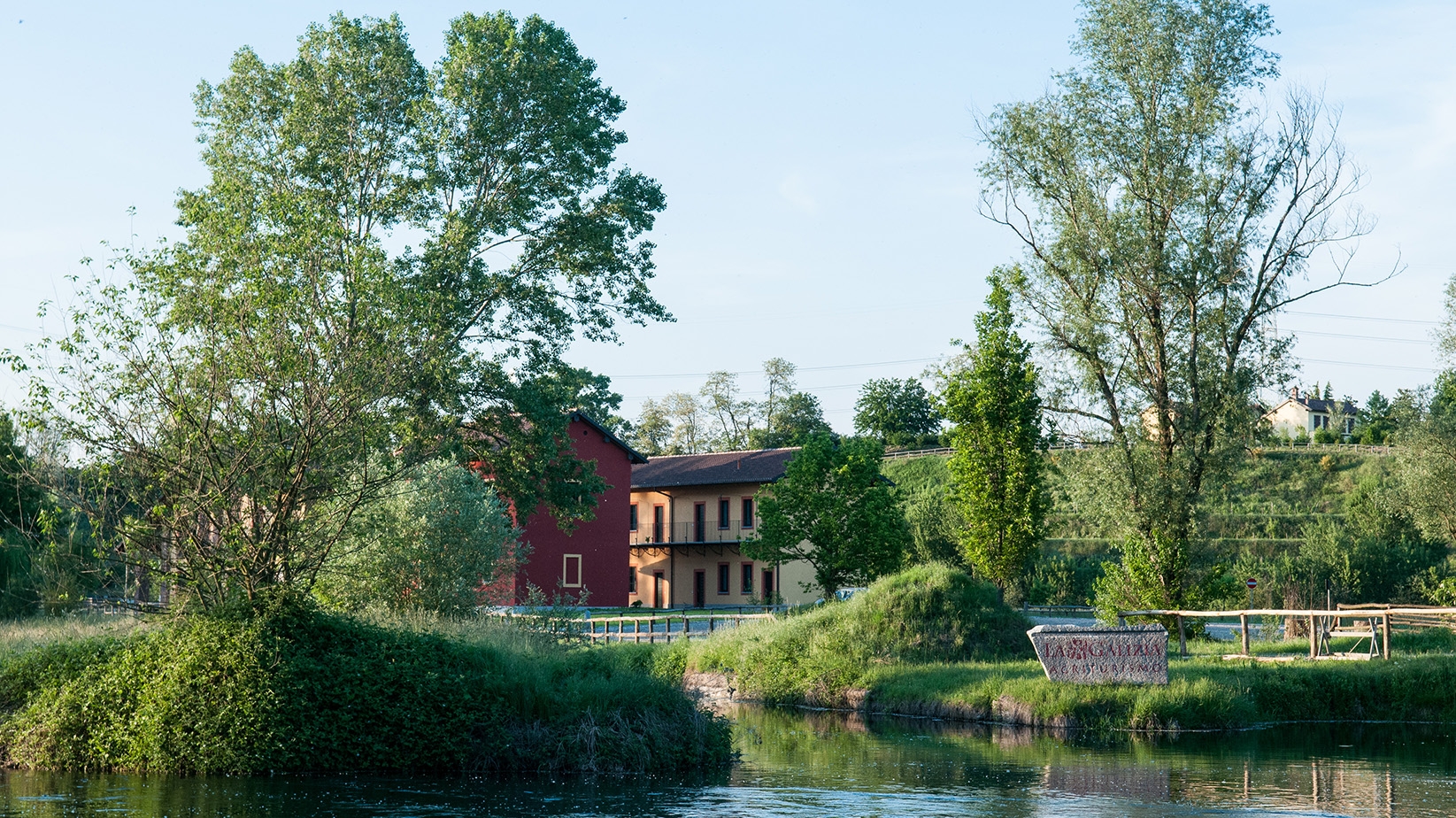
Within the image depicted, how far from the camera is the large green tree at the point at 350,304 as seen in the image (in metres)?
15.8

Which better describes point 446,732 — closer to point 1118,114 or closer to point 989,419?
point 989,419

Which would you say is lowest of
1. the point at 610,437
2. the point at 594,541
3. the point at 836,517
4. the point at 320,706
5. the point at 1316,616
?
the point at 320,706

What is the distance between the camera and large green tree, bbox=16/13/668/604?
51.9ft

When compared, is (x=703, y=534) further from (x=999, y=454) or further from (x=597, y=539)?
(x=999, y=454)

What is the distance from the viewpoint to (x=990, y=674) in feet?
80.3

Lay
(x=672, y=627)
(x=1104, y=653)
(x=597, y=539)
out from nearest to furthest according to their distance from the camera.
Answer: (x=1104, y=653)
(x=672, y=627)
(x=597, y=539)

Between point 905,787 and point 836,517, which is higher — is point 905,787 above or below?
below

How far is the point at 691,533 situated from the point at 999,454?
28.9 m

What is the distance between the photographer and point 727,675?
2816 cm

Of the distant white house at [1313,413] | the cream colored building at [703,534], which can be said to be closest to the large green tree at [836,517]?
the cream colored building at [703,534]

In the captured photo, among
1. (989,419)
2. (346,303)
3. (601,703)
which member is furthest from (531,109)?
(601,703)

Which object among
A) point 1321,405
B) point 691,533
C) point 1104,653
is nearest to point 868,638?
point 1104,653

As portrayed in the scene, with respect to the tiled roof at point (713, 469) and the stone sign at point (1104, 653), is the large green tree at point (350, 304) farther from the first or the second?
the tiled roof at point (713, 469)

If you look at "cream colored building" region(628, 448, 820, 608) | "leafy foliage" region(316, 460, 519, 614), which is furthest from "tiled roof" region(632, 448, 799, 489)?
"leafy foliage" region(316, 460, 519, 614)
